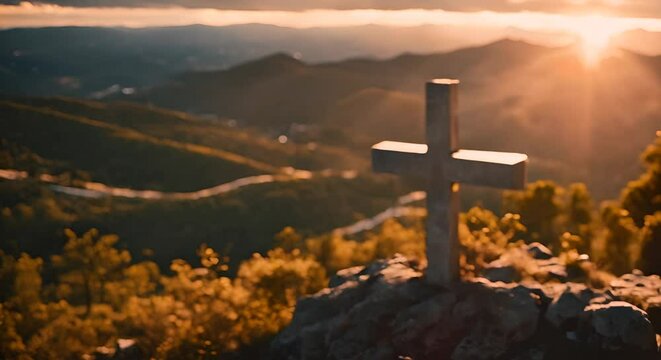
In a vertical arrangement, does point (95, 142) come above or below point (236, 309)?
below

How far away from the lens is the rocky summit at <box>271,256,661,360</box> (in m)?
13.2

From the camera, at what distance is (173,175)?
121 metres

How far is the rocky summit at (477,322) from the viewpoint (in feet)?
Answer: 43.4

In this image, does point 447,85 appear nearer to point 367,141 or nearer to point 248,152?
point 248,152

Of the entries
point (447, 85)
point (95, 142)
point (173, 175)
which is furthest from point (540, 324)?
point (95, 142)

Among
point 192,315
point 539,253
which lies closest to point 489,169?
point 539,253

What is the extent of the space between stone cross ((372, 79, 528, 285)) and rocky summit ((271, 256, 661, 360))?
85 cm

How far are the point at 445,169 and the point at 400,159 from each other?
1.36 meters

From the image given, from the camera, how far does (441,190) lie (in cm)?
1510

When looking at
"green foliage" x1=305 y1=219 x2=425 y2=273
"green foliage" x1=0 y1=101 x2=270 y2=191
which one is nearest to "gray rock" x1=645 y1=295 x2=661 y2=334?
"green foliage" x1=305 y1=219 x2=425 y2=273

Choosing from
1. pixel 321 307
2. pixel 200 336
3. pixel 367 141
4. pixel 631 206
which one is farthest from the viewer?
pixel 367 141

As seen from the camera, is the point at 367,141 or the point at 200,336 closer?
the point at 200,336

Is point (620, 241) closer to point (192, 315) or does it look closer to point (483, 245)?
point (483, 245)

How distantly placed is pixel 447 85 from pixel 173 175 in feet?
367
